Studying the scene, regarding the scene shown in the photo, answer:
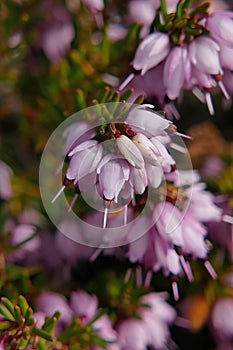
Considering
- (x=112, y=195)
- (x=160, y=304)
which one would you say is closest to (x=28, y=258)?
(x=160, y=304)

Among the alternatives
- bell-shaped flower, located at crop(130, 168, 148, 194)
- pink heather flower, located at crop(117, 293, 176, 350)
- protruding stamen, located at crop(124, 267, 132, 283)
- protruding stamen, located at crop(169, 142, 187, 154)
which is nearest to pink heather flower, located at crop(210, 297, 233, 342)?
pink heather flower, located at crop(117, 293, 176, 350)

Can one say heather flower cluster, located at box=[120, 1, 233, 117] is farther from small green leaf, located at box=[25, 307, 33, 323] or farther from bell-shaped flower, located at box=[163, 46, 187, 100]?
small green leaf, located at box=[25, 307, 33, 323]

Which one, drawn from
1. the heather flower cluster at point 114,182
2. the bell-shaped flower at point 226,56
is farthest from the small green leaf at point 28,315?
the bell-shaped flower at point 226,56

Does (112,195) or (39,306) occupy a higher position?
(112,195)

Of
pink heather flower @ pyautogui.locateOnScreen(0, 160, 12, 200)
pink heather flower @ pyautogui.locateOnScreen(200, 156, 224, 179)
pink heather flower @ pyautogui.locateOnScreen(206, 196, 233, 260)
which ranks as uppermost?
pink heather flower @ pyautogui.locateOnScreen(0, 160, 12, 200)

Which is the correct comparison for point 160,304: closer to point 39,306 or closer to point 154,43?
point 39,306

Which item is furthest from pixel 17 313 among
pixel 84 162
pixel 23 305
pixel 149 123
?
pixel 149 123
